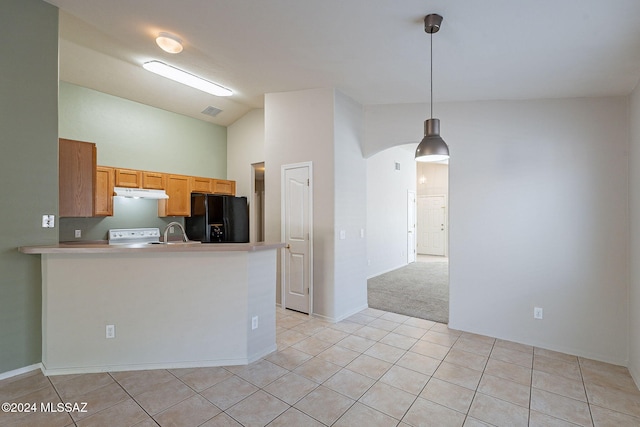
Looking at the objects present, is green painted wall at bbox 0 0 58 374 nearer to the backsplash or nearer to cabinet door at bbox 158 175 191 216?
the backsplash

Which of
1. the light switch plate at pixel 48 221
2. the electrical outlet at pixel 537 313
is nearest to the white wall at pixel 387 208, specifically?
the electrical outlet at pixel 537 313

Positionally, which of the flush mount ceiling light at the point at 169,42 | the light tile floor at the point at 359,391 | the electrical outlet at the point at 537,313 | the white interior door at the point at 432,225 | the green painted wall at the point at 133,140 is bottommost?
the light tile floor at the point at 359,391

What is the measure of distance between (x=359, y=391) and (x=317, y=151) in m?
2.79

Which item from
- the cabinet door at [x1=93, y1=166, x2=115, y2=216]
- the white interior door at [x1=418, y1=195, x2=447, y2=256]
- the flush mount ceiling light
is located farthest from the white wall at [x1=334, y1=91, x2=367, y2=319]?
the white interior door at [x1=418, y1=195, x2=447, y2=256]

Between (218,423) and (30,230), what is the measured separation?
7.49 feet

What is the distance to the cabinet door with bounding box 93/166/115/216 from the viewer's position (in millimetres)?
4410

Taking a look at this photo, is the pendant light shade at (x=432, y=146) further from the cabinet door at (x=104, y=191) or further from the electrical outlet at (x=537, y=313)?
the cabinet door at (x=104, y=191)

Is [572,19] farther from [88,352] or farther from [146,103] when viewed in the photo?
[146,103]

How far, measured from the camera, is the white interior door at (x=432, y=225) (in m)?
9.80

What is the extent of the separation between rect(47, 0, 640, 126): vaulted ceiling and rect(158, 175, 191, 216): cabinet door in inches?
75.3

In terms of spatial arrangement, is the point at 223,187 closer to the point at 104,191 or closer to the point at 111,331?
the point at 104,191

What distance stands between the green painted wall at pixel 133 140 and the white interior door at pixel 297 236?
2.46 m

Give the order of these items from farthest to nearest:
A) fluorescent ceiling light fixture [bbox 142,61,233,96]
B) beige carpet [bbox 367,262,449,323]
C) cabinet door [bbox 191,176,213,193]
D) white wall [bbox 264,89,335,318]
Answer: cabinet door [bbox 191,176,213,193] → beige carpet [bbox 367,262,449,323] → white wall [bbox 264,89,335,318] → fluorescent ceiling light fixture [bbox 142,61,233,96]

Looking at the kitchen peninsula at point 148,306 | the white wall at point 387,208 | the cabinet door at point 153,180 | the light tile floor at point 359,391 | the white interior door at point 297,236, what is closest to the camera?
the light tile floor at point 359,391
